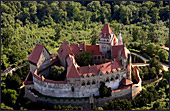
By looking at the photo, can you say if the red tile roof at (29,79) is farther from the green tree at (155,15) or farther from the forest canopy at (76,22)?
the green tree at (155,15)

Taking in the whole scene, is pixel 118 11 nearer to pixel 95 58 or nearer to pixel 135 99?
pixel 95 58

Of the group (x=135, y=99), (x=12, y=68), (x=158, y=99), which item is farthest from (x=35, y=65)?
(x=158, y=99)

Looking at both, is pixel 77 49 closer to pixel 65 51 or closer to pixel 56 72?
pixel 65 51

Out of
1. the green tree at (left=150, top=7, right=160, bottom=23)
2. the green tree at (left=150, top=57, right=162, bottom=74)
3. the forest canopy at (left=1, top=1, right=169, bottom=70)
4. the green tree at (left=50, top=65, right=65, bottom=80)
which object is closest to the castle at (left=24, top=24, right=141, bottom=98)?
the green tree at (left=50, top=65, right=65, bottom=80)

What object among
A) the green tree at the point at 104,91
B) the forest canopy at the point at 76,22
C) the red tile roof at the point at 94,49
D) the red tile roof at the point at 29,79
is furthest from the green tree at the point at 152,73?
the red tile roof at the point at 29,79

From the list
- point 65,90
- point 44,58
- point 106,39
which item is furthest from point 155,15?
point 65,90

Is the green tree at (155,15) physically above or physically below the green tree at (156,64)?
above

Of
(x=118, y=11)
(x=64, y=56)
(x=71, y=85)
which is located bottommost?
(x=71, y=85)
